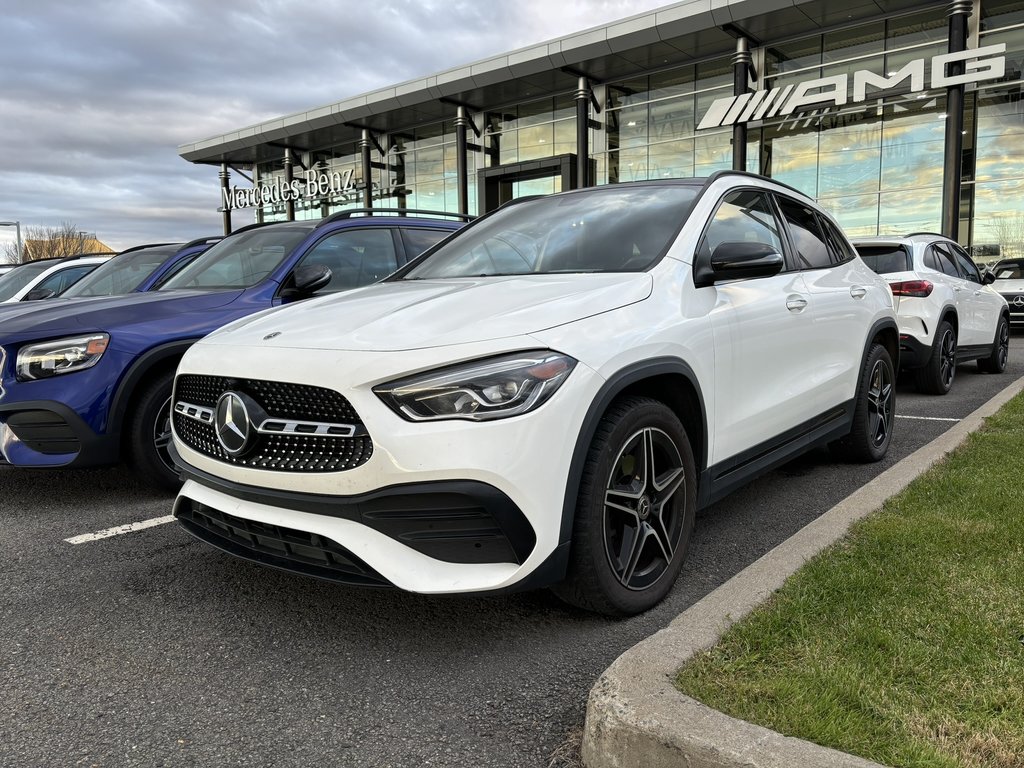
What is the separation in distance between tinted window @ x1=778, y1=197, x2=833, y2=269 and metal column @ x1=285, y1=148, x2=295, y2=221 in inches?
1294

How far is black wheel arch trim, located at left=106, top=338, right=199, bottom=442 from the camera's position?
14.0 ft

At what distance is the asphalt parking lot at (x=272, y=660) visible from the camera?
2.13 metres

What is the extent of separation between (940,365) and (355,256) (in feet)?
19.0

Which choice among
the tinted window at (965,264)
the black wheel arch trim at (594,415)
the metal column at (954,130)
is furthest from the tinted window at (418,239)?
the metal column at (954,130)

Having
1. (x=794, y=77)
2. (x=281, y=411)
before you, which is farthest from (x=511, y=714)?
(x=794, y=77)

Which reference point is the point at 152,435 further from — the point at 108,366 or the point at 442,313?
the point at 442,313

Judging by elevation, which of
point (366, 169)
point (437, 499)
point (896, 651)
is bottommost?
point (896, 651)

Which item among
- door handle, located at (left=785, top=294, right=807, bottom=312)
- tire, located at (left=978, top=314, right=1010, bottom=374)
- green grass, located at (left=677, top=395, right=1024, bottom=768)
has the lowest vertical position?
green grass, located at (left=677, top=395, right=1024, bottom=768)

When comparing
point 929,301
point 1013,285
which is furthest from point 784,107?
point 929,301

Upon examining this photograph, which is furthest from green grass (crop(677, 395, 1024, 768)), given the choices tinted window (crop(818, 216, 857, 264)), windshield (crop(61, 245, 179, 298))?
windshield (crop(61, 245, 179, 298))

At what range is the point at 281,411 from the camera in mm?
2596

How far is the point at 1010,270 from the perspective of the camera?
15219 millimetres

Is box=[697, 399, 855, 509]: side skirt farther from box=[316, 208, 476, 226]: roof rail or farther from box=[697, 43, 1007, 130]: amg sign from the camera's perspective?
box=[697, 43, 1007, 130]: amg sign

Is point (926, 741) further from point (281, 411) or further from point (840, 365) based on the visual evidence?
point (840, 365)
